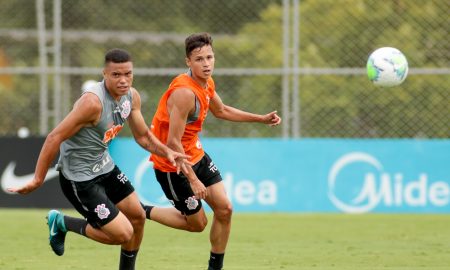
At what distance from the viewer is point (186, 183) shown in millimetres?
9922

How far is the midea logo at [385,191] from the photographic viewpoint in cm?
1648

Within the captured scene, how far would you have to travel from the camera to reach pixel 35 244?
480 inches

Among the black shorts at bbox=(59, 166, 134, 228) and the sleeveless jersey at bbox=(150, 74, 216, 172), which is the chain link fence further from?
the black shorts at bbox=(59, 166, 134, 228)

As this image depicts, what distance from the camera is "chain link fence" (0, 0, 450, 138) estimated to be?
17578mm

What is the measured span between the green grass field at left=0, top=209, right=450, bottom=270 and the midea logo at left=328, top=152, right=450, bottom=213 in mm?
388

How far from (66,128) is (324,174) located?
8742mm

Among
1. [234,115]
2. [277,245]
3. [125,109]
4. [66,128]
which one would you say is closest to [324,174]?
[277,245]

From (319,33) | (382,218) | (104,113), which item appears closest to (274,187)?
(382,218)

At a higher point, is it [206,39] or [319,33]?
[319,33]

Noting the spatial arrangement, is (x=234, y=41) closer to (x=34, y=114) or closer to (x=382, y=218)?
(x=34, y=114)

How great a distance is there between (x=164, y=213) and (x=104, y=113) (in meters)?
2.04

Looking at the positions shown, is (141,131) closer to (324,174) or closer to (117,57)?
(117,57)

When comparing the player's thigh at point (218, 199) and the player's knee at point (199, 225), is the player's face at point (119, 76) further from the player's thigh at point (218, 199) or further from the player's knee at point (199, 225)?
the player's knee at point (199, 225)

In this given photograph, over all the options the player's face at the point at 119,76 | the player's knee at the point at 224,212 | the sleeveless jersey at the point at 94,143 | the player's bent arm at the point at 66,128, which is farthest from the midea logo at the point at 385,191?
the player's bent arm at the point at 66,128
